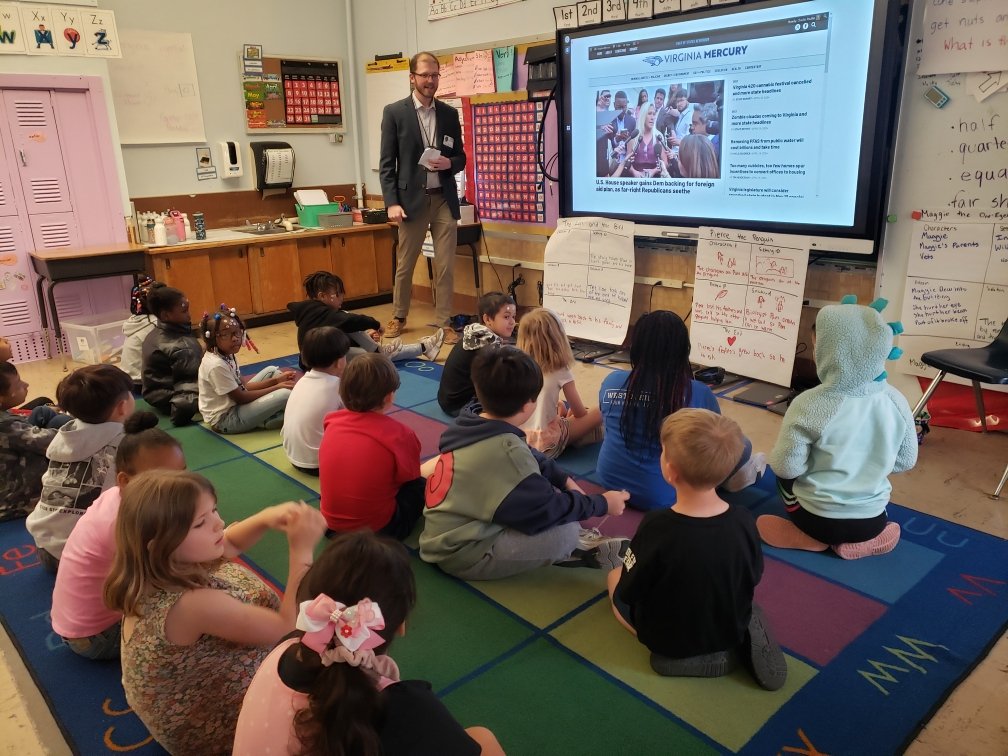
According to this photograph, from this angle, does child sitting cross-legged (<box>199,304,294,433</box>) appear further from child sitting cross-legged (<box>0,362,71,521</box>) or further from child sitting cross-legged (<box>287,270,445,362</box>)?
child sitting cross-legged (<box>0,362,71,521</box>)

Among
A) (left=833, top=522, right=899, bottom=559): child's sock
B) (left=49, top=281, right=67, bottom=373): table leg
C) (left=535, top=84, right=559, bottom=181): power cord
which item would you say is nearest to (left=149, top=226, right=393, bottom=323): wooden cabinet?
(left=49, top=281, right=67, bottom=373): table leg

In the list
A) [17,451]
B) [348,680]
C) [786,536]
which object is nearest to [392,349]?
[17,451]

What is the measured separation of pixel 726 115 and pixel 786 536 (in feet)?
7.96

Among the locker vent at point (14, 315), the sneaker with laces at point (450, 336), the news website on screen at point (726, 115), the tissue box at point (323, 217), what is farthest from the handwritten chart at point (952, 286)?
the locker vent at point (14, 315)

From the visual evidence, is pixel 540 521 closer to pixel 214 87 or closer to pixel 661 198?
pixel 661 198

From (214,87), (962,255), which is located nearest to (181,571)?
(962,255)

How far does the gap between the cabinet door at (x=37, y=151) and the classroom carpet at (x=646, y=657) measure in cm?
314

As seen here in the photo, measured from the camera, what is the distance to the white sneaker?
4.83 metres

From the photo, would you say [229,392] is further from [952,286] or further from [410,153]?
[952,286]

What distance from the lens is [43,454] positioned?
2.79 meters

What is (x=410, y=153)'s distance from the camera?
521cm

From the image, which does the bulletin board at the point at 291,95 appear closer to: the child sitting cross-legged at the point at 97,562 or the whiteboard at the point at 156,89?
the whiteboard at the point at 156,89

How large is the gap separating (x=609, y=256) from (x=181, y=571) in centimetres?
368

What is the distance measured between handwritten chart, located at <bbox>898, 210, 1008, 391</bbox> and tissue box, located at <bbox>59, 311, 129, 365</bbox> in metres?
4.52
